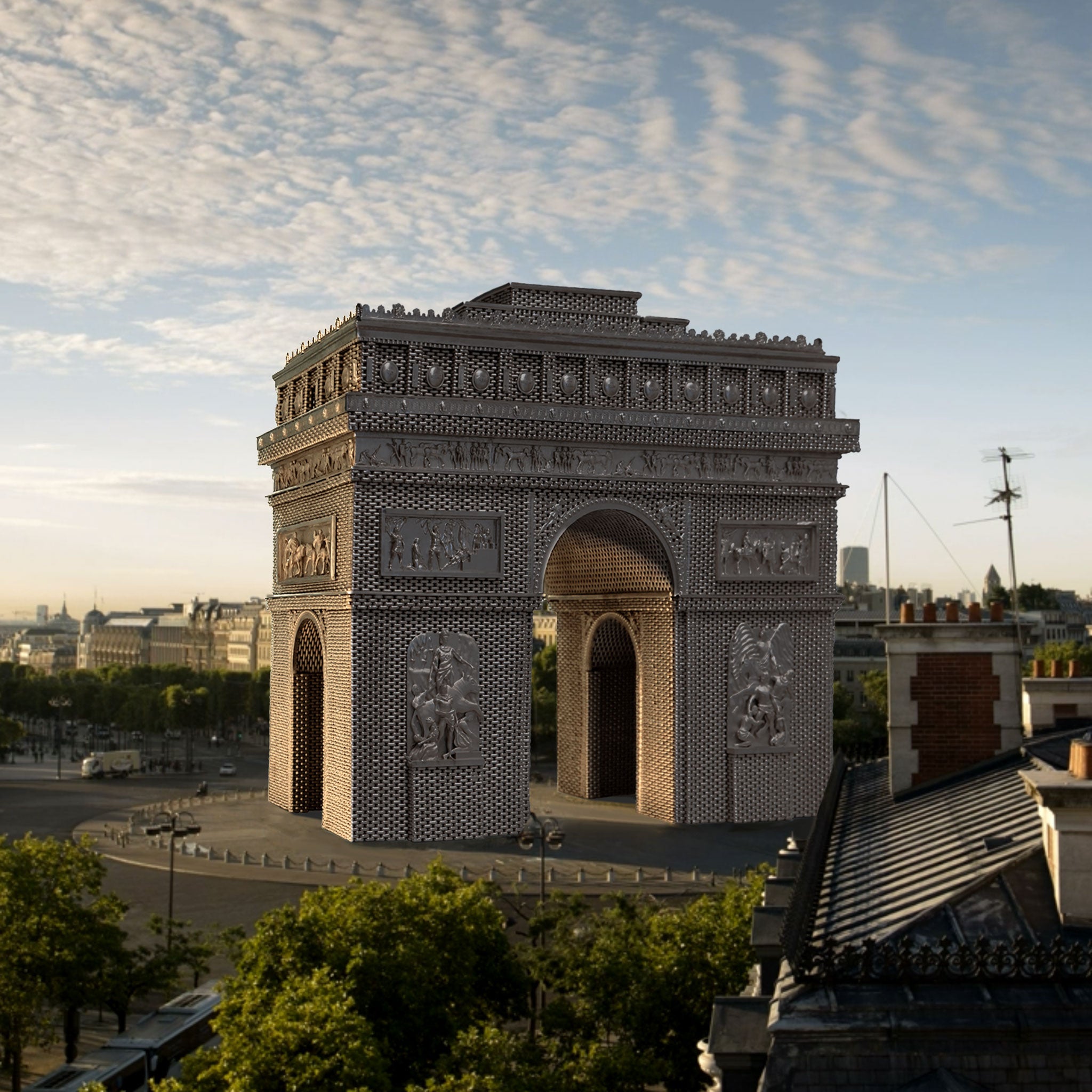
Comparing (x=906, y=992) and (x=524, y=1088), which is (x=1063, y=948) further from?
(x=524, y=1088)

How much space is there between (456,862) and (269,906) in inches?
218

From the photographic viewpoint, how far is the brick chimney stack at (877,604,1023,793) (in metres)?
15.6

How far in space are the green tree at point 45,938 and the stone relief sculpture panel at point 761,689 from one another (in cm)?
2347

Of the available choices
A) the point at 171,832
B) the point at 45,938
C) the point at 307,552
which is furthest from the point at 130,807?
the point at 45,938

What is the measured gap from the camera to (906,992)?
8836mm

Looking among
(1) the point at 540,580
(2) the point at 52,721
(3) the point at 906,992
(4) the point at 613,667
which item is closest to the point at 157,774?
(4) the point at 613,667

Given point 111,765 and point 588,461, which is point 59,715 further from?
point 588,461

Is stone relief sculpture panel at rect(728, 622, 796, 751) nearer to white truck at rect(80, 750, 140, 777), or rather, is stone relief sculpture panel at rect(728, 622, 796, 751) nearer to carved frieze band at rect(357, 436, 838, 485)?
carved frieze band at rect(357, 436, 838, 485)

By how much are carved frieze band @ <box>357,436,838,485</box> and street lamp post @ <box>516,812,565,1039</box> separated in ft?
35.0

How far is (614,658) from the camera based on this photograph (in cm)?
5081

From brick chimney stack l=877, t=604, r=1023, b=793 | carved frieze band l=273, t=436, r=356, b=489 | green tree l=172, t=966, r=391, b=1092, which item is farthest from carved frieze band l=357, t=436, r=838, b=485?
brick chimney stack l=877, t=604, r=1023, b=793

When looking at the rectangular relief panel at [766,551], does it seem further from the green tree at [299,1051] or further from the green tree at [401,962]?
the green tree at [299,1051]

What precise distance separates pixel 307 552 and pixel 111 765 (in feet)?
140

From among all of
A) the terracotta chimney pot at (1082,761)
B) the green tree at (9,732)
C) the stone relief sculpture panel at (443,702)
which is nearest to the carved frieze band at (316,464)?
the stone relief sculpture panel at (443,702)
